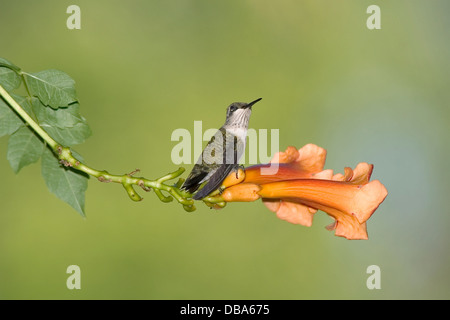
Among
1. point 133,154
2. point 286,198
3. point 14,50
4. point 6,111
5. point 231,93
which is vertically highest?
point 14,50

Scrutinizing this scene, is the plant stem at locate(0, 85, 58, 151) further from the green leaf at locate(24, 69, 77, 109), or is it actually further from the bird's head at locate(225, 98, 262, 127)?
the bird's head at locate(225, 98, 262, 127)

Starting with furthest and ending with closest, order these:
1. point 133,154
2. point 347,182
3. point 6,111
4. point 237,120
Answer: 1. point 133,154
2. point 237,120
3. point 347,182
4. point 6,111

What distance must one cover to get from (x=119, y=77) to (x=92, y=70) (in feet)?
1.39

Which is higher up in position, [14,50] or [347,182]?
[14,50]

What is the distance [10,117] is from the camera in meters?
1.89

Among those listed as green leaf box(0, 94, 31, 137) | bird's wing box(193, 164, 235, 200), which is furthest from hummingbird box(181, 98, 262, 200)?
green leaf box(0, 94, 31, 137)

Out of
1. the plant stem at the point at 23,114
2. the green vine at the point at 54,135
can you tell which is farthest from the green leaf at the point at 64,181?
the plant stem at the point at 23,114

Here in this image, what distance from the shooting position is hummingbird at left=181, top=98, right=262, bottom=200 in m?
2.00

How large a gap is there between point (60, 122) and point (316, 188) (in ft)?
3.72

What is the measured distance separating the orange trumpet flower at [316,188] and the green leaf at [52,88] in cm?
77

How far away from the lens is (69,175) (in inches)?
75.0

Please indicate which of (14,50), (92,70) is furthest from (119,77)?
(14,50)

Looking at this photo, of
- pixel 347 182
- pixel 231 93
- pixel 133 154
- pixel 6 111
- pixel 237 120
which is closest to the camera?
pixel 6 111

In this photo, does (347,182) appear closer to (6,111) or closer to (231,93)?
(6,111)
